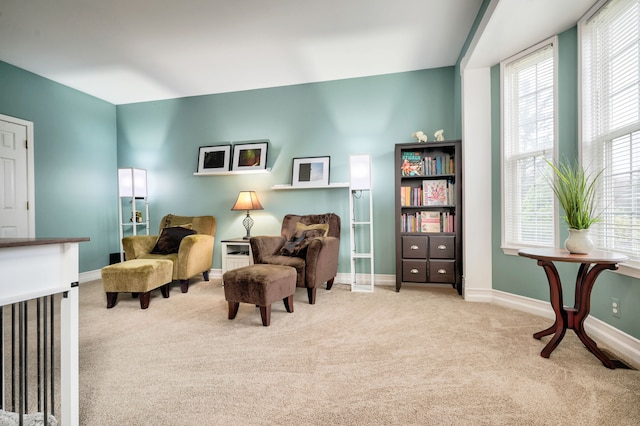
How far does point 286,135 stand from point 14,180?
322cm

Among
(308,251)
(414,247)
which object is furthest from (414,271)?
(308,251)

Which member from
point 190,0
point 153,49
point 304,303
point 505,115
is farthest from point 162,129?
point 505,115

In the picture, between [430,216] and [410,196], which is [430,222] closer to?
[430,216]

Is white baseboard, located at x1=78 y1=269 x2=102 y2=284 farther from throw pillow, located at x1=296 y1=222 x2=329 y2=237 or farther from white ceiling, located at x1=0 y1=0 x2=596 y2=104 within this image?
throw pillow, located at x1=296 y1=222 x2=329 y2=237

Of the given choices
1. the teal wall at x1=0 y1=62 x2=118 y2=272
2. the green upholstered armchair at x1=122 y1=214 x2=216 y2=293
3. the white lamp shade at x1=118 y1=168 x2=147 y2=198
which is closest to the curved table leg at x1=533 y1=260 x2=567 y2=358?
the green upholstered armchair at x1=122 y1=214 x2=216 y2=293

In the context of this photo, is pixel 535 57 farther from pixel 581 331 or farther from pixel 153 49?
pixel 153 49

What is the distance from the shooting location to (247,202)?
4.08 meters

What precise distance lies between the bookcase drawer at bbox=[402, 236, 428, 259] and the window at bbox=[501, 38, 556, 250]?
2.57 feet

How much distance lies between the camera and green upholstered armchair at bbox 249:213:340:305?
314cm

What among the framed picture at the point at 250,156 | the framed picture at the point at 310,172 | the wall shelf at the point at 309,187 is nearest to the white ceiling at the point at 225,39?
the framed picture at the point at 250,156

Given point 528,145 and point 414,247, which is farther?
point 414,247

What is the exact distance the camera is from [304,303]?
3.21 m

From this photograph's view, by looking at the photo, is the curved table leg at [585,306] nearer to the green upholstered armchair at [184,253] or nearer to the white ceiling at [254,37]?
the white ceiling at [254,37]

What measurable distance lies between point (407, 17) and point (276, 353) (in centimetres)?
301
